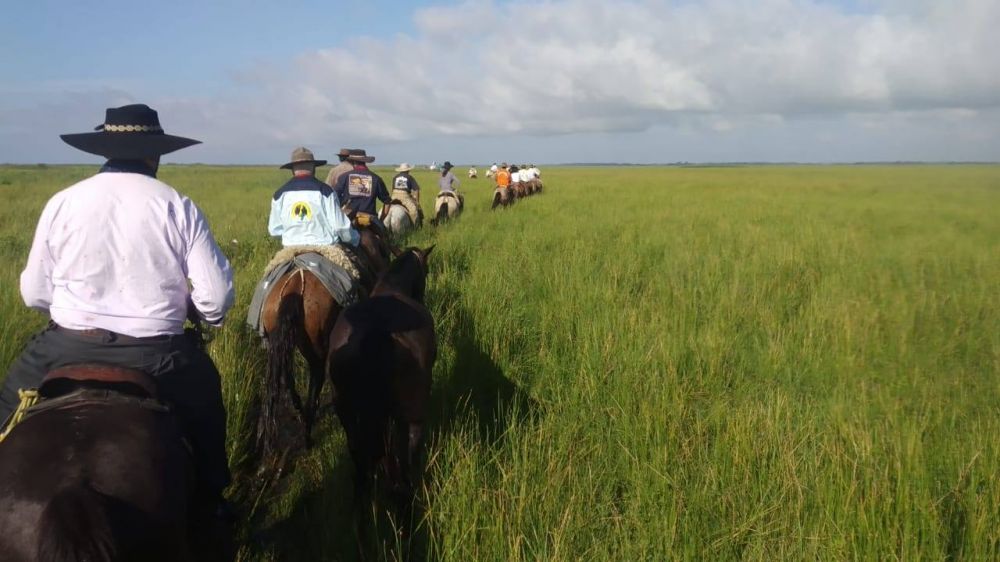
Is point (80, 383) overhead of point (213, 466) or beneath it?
overhead

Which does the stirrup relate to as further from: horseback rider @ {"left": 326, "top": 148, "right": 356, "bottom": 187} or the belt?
horseback rider @ {"left": 326, "top": 148, "right": 356, "bottom": 187}

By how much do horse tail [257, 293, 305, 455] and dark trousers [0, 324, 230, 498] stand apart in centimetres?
125

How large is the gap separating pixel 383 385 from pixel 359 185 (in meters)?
6.07

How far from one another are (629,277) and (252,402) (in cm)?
448

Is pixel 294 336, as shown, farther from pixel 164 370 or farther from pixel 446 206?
pixel 446 206

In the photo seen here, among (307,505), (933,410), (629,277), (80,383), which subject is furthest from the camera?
(629,277)

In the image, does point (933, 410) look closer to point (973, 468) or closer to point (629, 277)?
point (973, 468)

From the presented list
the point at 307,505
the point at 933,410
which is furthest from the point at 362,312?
the point at 933,410

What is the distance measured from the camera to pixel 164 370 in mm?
2203

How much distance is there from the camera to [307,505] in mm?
3291

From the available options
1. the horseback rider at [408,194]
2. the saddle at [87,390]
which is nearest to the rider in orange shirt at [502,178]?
the horseback rider at [408,194]

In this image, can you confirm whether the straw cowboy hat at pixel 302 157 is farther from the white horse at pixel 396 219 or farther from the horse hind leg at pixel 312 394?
the white horse at pixel 396 219

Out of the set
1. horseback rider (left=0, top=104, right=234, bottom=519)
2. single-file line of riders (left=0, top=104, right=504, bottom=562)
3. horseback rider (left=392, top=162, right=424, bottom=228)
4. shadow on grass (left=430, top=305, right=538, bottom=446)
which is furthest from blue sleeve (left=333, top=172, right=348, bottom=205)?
horseback rider (left=0, top=104, right=234, bottom=519)

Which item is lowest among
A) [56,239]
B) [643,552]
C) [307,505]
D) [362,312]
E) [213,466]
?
[307,505]
